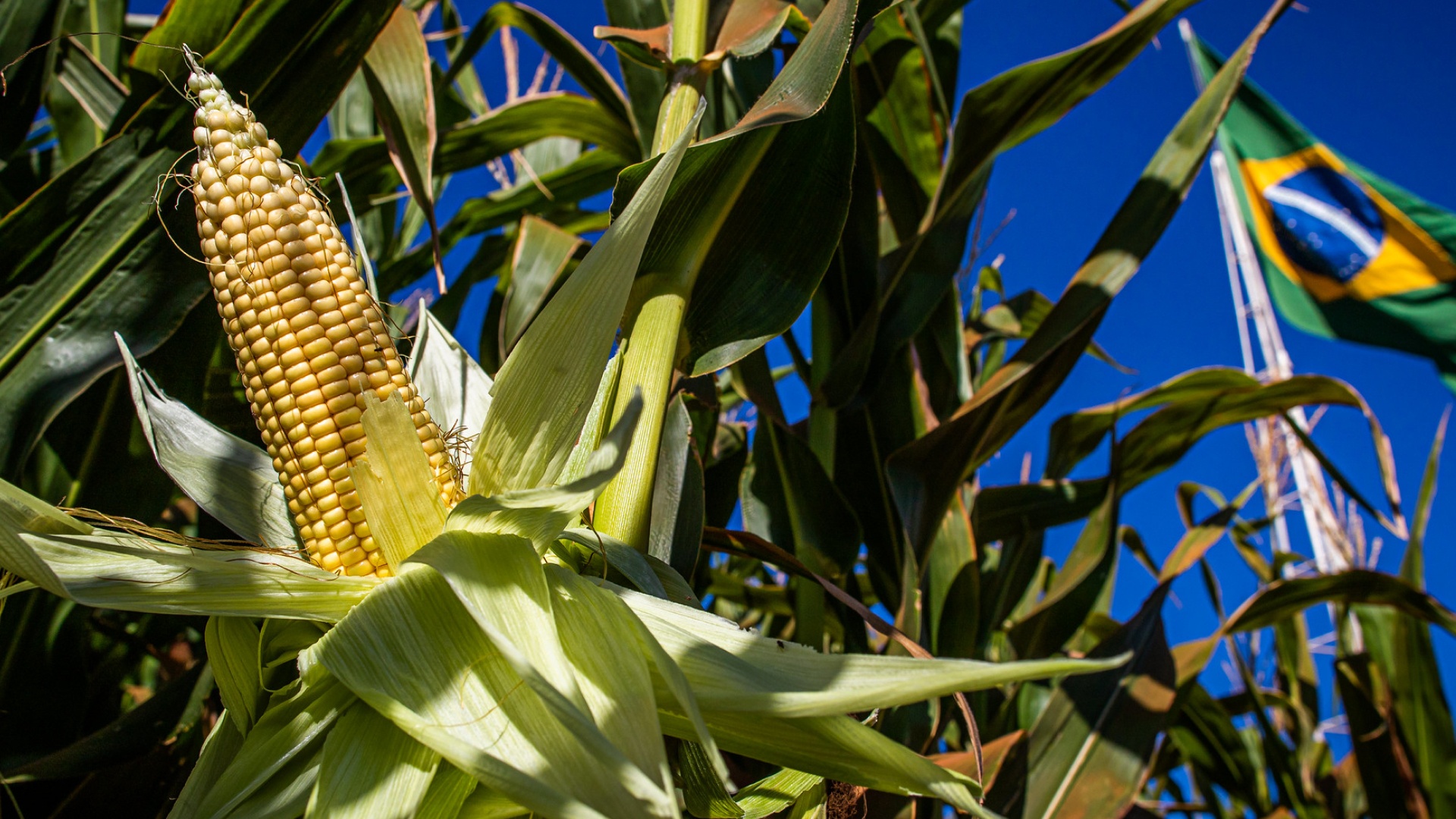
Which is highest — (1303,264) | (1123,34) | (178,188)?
(1303,264)

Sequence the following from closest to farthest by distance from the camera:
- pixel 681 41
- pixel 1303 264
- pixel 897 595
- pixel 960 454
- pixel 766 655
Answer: pixel 766 655 < pixel 681 41 < pixel 960 454 < pixel 897 595 < pixel 1303 264

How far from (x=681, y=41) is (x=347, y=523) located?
1.70 feet

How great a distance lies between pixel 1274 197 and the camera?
4.32m

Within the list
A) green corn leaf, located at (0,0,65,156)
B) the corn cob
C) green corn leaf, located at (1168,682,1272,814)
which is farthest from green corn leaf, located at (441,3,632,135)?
green corn leaf, located at (1168,682,1272,814)

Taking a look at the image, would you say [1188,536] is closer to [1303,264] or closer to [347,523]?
[347,523]

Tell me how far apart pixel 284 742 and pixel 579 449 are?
0.25 m

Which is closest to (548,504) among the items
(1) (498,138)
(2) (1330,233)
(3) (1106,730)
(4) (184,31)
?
(4) (184,31)

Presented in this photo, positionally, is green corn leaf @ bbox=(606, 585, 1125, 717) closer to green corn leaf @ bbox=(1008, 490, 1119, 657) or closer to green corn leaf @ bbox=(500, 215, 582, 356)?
green corn leaf @ bbox=(500, 215, 582, 356)

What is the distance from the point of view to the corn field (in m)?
0.44

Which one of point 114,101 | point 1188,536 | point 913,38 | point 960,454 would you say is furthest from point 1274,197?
point 114,101

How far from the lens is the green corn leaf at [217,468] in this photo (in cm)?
61

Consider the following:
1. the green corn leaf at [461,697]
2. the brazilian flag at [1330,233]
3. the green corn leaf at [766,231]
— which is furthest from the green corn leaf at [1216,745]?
the brazilian flag at [1330,233]

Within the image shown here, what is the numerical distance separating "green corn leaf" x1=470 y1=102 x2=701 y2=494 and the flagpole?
2281mm

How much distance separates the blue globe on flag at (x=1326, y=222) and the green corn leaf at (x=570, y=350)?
15.2 feet
